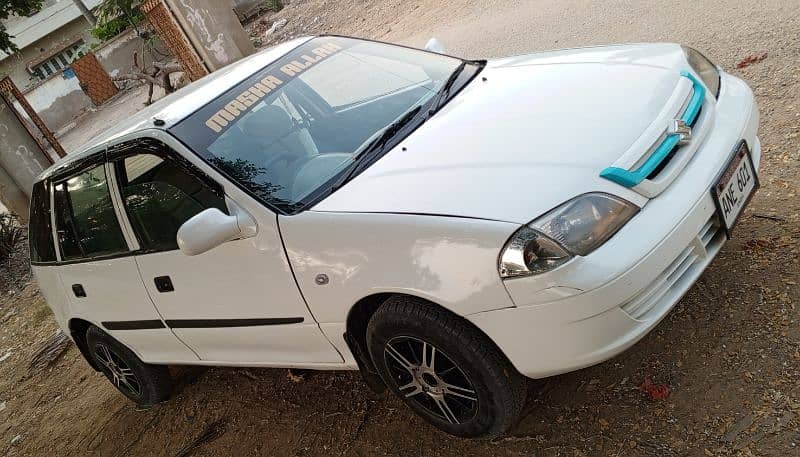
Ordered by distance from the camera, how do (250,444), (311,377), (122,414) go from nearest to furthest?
1. (250,444)
2. (311,377)
3. (122,414)

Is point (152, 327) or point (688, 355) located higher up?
point (152, 327)

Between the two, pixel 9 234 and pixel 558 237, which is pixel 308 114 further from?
pixel 9 234

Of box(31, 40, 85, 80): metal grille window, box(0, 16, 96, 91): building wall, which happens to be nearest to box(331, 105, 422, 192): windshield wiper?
box(0, 16, 96, 91): building wall

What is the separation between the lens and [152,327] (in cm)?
358

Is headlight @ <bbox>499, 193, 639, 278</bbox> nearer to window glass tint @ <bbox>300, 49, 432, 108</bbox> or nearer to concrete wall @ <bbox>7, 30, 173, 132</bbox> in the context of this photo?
window glass tint @ <bbox>300, 49, 432, 108</bbox>

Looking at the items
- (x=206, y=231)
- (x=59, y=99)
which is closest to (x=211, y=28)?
(x=206, y=231)

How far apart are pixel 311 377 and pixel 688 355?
6.92 ft

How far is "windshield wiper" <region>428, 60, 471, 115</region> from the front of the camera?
126 inches

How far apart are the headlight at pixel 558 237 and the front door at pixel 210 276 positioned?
1.03 meters

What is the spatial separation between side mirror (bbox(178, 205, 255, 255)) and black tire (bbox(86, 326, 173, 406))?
66.9 inches

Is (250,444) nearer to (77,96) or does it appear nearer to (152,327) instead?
(152,327)

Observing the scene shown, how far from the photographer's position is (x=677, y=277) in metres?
2.35

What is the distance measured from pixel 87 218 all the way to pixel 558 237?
2801mm

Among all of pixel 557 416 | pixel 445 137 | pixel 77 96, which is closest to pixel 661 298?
pixel 557 416
